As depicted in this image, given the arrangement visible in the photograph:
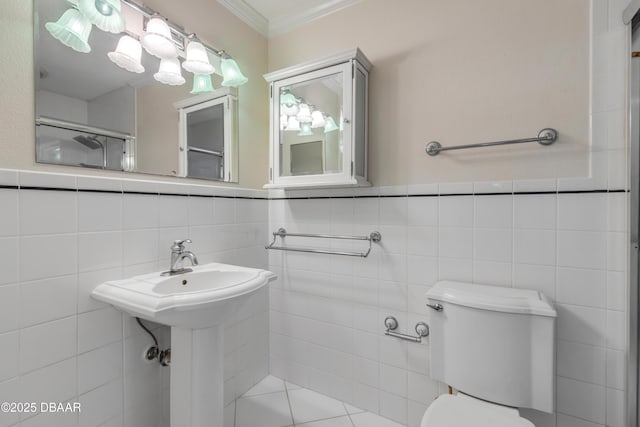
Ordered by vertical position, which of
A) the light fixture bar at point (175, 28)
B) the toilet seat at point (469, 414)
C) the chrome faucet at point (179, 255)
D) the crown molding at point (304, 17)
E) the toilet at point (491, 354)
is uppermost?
Result: the crown molding at point (304, 17)

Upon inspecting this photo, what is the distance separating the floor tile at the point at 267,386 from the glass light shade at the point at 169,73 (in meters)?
1.77

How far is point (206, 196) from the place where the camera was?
1.49 metres

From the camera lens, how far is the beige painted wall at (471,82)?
3.75 ft

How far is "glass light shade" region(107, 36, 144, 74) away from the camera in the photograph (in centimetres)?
115

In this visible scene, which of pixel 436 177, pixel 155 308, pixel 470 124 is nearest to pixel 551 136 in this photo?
pixel 470 124

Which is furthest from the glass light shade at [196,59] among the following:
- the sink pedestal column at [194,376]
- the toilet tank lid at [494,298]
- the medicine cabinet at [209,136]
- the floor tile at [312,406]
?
the floor tile at [312,406]

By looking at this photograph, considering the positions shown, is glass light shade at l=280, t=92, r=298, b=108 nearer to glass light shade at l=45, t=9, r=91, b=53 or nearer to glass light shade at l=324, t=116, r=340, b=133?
glass light shade at l=324, t=116, r=340, b=133

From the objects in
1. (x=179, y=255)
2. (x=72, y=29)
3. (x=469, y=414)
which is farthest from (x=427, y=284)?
(x=72, y=29)

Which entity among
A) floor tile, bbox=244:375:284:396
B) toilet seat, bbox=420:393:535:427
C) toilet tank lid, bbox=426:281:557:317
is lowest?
floor tile, bbox=244:375:284:396

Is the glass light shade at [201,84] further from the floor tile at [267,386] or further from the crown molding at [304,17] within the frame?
the floor tile at [267,386]

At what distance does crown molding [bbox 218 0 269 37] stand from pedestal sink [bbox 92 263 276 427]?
1.54 metres

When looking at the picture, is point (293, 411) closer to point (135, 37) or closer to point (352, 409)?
point (352, 409)

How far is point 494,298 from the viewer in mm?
1097

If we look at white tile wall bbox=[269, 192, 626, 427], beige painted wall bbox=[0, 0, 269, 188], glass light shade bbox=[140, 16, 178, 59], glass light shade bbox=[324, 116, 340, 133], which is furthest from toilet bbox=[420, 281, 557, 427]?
glass light shade bbox=[140, 16, 178, 59]
